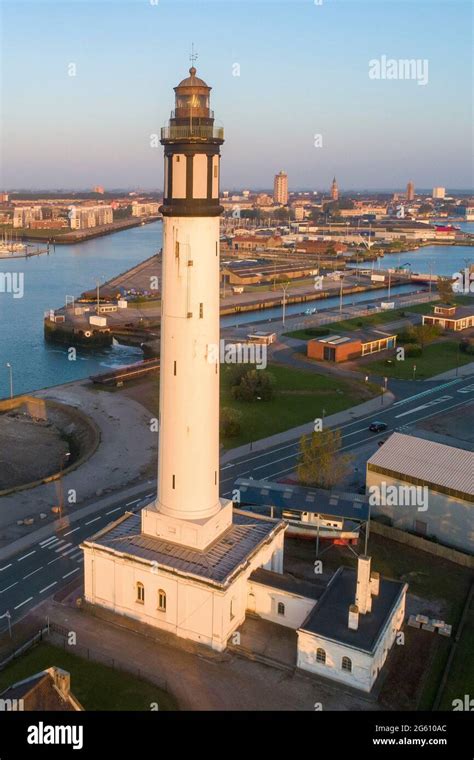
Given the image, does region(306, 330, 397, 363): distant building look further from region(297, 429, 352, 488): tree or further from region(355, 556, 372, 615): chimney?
region(355, 556, 372, 615): chimney

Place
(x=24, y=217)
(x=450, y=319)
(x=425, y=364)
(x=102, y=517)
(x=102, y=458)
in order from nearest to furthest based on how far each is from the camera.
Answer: (x=102, y=517) < (x=102, y=458) < (x=425, y=364) < (x=450, y=319) < (x=24, y=217)

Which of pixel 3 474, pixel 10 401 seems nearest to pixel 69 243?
pixel 10 401

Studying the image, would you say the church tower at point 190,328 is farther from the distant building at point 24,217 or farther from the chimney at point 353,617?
the distant building at point 24,217

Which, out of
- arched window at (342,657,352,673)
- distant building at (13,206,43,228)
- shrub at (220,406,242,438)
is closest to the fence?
arched window at (342,657,352,673)

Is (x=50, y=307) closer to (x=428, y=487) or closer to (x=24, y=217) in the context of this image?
(x=428, y=487)

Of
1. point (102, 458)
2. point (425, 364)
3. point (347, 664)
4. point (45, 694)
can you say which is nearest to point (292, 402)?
point (102, 458)
